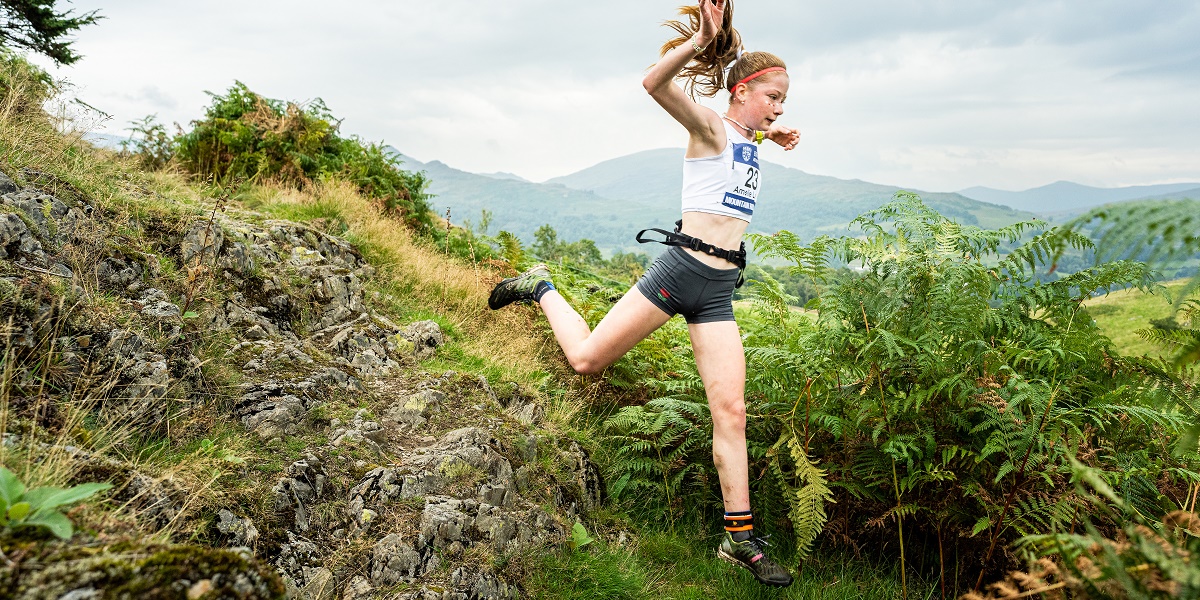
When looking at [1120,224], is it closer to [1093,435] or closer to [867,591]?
[1093,435]

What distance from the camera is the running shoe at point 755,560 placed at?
350cm

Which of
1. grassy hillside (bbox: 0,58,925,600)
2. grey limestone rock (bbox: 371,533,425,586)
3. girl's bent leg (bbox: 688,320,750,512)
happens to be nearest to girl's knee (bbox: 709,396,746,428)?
girl's bent leg (bbox: 688,320,750,512)

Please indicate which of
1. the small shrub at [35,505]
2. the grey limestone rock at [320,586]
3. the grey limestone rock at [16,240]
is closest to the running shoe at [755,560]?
the grey limestone rock at [320,586]

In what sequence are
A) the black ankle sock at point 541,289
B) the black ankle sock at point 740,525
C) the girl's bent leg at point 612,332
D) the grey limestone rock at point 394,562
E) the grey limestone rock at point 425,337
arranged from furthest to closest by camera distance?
the grey limestone rock at point 425,337
the black ankle sock at point 541,289
the girl's bent leg at point 612,332
the black ankle sock at point 740,525
the grey limestone rock at point 394,562

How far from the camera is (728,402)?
12.3 feet

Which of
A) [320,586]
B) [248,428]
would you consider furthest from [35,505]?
[248,428]

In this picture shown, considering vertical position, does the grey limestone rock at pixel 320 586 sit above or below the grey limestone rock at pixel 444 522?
below

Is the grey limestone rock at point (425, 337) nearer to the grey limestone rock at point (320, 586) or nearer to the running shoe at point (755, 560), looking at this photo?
the grey limestone rock at point (320, 586)

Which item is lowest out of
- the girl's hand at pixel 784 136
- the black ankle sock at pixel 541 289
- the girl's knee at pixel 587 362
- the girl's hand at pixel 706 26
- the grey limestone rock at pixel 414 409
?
the grey limestone rock at pixel 414 409

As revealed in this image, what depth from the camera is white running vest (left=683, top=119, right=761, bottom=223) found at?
3.79 metres

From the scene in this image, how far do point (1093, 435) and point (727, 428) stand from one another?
1.97 m

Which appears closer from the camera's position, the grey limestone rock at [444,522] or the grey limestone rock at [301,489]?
the grey limestone rock at [301,489]

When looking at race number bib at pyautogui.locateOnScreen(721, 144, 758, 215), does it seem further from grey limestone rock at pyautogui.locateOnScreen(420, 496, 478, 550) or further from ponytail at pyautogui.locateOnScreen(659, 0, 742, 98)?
grey limestone rock at pyautogui.locateOnScreen(420, 496, 478, 550)

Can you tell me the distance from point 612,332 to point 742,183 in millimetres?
1201
